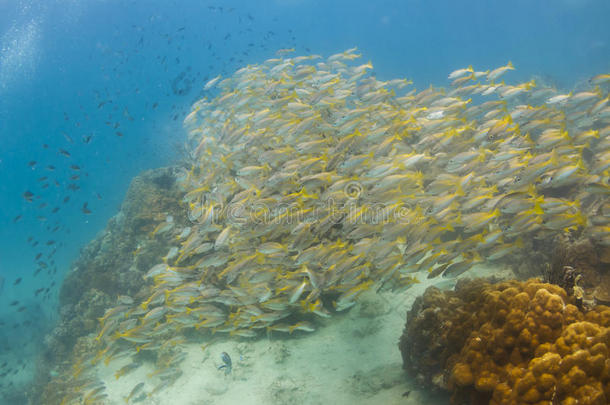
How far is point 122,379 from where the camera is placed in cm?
649

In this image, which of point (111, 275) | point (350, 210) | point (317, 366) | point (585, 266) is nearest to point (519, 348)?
point (585, 266)

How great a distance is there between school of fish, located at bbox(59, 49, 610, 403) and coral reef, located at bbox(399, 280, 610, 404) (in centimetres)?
102

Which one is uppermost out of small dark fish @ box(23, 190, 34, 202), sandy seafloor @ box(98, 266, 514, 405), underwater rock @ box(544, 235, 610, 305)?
small dark fish @ box(23, 190, 34, 202)

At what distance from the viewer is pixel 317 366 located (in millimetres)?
4746

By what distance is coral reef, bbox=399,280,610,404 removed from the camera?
82.4 inches

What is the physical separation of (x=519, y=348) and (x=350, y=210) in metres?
2.62

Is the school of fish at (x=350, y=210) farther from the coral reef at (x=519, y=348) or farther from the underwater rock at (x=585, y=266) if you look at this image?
the coral reef at (x=519, y=348)

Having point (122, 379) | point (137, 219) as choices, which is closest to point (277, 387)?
point (122, 379)

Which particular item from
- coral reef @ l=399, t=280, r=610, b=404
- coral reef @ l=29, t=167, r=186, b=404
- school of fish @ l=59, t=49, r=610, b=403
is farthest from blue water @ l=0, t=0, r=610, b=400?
coral reef @ l=399, t=280, r=610, b=404

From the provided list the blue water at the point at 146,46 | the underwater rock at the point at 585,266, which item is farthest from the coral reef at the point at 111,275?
the blue water at the point at 146,46

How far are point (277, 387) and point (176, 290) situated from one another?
2164mm

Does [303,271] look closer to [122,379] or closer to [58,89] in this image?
[122,379]

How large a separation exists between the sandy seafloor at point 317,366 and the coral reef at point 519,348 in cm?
75

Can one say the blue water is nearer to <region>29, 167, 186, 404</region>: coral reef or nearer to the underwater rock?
<region>29, 167, 186, 404</region>: coral reef
